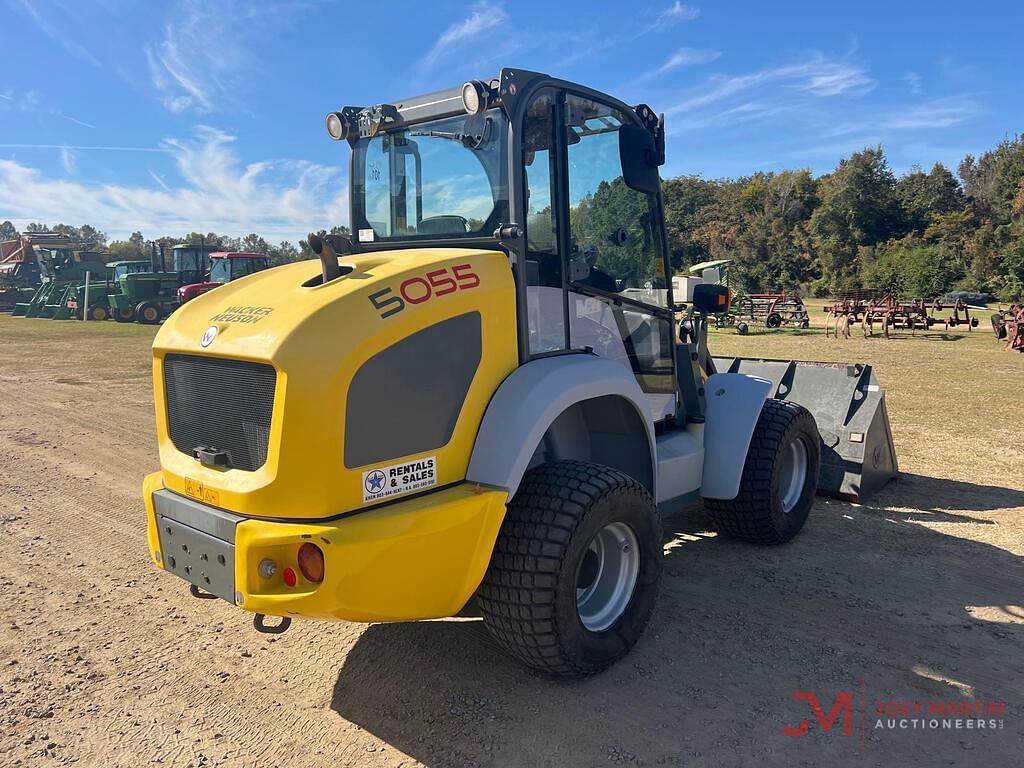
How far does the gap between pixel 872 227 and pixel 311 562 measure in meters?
59.6

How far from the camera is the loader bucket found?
559 centimetres

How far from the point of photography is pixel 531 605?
9.50 ft

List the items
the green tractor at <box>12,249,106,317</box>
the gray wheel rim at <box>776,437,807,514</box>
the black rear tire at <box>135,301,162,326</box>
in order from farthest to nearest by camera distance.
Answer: the green tractor at <box>12,249,106,317</box> < the black rear tire at <box>135,301,162,326</box> < the gray wheel rim at <box>776,437,807,514</box>

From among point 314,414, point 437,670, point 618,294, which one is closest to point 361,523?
point 314,414

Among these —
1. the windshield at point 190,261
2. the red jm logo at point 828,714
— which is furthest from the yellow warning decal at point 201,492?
the windshield at point 190,261

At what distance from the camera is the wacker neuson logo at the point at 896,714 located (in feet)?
9.23

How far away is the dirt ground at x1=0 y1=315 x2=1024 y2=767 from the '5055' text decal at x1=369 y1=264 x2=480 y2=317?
A: 66.8 inches

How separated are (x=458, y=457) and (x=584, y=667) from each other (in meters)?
1.09

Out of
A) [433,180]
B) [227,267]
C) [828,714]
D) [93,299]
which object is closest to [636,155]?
[433,180]

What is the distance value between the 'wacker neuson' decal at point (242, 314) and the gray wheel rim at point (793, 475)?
12.0 feet

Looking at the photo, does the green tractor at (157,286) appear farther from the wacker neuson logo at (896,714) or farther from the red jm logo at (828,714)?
the wacker neuson logo at (896,714)

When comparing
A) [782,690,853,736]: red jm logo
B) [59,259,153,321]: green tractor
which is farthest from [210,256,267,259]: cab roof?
[782,690,853,736]: red jm logo

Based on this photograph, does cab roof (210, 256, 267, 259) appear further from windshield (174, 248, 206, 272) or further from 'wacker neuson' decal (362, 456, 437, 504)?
'wacker neuson' decal (362, 456, 437, 504)

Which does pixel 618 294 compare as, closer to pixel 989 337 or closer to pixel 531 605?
pixel 531 605
